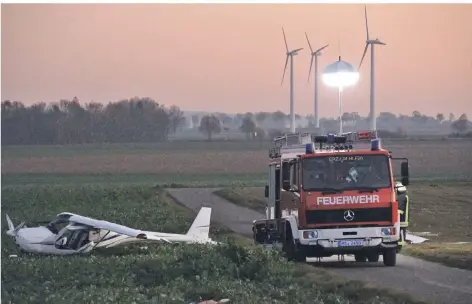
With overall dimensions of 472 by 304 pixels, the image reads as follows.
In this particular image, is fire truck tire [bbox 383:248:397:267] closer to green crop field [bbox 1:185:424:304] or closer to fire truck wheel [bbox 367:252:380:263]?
fire truck wheel [bbox 367:252:380:263]

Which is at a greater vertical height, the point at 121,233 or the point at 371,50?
the point at 371,50

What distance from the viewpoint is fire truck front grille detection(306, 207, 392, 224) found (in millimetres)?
19250

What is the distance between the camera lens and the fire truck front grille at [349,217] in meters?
19.2

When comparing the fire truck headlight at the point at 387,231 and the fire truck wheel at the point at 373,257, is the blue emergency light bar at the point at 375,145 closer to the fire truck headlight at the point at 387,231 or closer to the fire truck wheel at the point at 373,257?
the fire truck headlight at the point at 387,231

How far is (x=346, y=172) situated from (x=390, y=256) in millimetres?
2185

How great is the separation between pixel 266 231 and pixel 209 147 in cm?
6069

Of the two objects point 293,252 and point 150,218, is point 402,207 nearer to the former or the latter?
point 293,252

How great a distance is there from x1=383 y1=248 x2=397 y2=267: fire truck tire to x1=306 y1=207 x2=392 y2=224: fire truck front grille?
0.97m

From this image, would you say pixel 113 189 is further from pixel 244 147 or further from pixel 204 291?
pixel 204 291

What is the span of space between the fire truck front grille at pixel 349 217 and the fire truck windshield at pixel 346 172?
489mm

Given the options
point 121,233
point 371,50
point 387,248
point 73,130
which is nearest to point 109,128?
point 73,130

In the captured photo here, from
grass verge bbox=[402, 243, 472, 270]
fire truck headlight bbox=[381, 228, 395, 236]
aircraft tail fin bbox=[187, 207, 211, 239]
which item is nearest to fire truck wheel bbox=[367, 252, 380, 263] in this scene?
grass verge bbox=[402, 243, 472, 270]

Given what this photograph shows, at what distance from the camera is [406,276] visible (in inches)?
713

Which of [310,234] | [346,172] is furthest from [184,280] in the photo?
[346,172]
